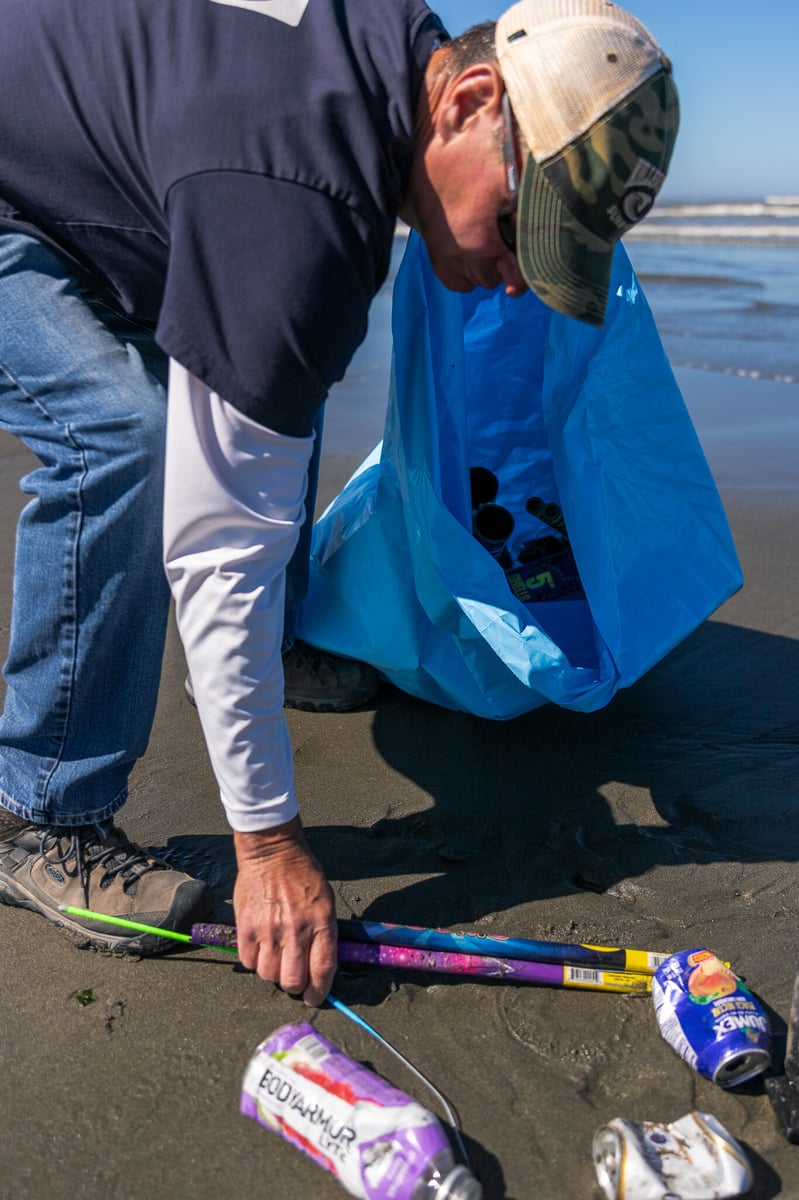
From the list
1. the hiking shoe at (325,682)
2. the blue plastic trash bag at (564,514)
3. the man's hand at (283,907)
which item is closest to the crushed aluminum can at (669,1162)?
the man's hand at (283,907)

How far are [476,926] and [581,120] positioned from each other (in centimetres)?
110

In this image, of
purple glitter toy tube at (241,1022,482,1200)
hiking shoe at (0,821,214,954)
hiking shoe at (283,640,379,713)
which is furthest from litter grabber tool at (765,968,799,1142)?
hiking shoe at (283,640,379,713)

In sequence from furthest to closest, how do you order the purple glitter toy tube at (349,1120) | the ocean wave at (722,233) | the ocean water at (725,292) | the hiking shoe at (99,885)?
the ocean wave at (722,233)
the ocean water at (725,292)
the hiking shoe at (99,885)
the purple glitter toy tube at (349,1120)

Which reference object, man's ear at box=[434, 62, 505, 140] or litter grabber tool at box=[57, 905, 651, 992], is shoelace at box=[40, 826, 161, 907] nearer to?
litter grabber tool at box=[57, 905, 651, 992]

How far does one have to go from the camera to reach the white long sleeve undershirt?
1.22 meters

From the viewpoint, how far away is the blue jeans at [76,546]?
146 centimetres

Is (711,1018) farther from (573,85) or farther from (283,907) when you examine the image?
(573,85)

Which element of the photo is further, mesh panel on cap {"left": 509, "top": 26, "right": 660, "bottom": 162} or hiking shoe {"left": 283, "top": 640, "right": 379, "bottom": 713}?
hiking shoe {"left": 283, "top": 640, "right": 379, "bottom": 713}

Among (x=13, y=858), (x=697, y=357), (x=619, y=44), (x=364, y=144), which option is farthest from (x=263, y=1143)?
(x=697, y=357)

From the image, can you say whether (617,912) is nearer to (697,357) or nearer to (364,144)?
(364,144)

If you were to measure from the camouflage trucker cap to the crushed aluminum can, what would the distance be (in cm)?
95

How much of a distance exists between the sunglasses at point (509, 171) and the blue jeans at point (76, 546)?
1.69ft

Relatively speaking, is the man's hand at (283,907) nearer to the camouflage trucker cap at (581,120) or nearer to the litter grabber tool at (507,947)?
the litter grabber tool at (507,947)

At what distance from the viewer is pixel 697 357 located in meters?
5.34
